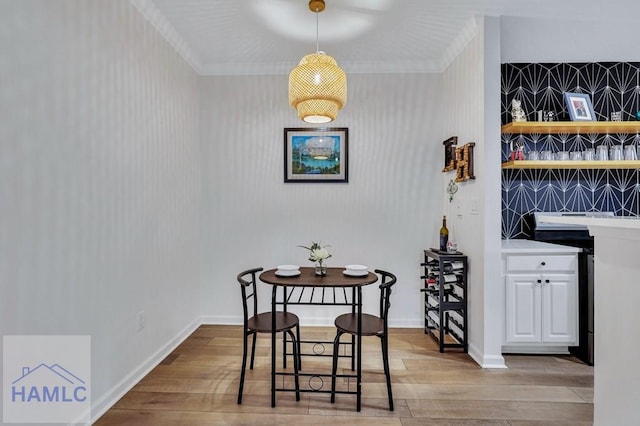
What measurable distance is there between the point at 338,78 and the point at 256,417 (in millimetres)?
2091

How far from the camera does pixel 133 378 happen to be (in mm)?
2312

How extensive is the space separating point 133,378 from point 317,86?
227 centimetres

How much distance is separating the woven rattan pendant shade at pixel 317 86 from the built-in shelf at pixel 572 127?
176 centimetres

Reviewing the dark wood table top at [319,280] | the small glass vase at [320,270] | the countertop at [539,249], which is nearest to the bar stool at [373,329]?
the dark wood table top at [319,280]

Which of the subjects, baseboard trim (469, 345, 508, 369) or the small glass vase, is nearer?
the small glass vase

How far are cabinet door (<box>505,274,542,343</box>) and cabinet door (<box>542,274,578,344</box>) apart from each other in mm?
80

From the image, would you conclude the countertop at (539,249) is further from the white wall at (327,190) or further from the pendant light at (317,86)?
the pendant light at (317,86)

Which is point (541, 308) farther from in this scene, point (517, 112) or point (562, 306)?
point (517, 112)

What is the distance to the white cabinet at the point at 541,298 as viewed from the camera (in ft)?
8.71

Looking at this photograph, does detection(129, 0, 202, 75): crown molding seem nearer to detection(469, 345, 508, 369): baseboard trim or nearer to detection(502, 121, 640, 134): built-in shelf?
detection(502, 121, 640, 134): built-in shelf

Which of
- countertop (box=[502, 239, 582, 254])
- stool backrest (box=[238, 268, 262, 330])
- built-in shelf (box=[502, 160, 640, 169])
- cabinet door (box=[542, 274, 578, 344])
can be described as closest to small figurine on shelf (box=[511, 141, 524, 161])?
built-in shelf (box=[502, 160, 640, 169])

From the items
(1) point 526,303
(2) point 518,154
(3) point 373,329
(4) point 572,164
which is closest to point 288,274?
(3) point 373,329

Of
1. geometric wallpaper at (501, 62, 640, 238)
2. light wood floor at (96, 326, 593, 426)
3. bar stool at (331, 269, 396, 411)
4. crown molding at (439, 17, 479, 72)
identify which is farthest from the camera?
geometric wallpaper at (501, 62, 640, 238)

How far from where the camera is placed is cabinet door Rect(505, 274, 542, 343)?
8.76 feet
